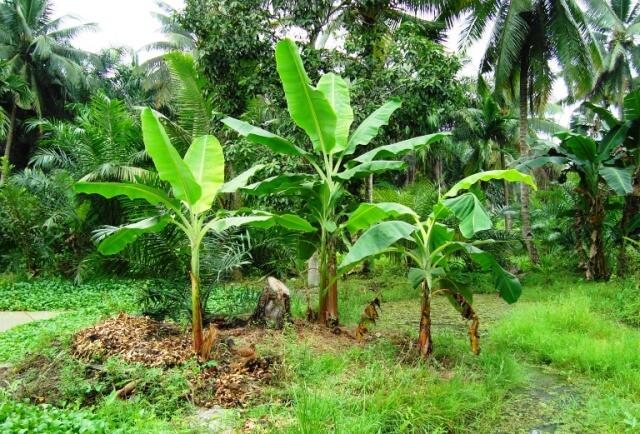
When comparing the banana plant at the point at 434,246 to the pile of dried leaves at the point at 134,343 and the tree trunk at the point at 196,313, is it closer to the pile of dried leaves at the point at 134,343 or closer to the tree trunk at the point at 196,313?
the tree trunk at the point at 196,313

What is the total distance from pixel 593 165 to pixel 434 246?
6.50 metres

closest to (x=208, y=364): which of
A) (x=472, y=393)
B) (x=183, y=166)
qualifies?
(x=183, y=166)

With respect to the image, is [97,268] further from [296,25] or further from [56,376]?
[296,25]

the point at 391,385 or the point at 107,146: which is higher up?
the point at 107,146

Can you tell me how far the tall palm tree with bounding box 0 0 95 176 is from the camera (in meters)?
20.4

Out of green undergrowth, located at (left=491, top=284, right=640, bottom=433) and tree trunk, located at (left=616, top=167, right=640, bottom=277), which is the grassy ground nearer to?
green undergrowth, located at (left=491, top=284, right=640, bottom=433)

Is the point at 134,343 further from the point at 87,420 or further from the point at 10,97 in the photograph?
the point at 10,97

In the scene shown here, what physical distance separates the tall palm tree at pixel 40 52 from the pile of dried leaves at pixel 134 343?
722 inches

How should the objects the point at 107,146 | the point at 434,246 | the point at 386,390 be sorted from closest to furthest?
the point at 386,390 < the point at 434,246 < the point at 107,146

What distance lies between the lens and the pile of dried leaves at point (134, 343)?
3898 mm

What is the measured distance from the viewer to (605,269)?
33.0 ft

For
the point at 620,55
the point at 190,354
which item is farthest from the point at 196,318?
the point at 620,55

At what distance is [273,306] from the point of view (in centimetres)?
519

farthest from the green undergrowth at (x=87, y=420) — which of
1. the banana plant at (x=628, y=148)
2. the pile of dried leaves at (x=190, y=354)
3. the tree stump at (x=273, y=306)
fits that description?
the banana plant at (x=628, y=148)
